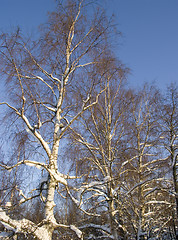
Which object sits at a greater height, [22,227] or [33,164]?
[33,164]

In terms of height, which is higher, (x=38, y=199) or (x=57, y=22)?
(x=57, y=22)

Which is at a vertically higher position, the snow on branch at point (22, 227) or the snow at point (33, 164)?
the snow at point (33, 164)

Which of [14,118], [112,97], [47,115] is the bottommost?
[14,118]

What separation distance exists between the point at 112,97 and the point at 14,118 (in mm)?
4362

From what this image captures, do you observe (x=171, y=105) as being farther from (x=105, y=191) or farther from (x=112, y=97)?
(x=105, y=191)

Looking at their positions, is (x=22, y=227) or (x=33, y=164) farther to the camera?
(x=33, y=164)

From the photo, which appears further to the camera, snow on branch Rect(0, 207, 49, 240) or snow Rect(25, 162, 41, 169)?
snow Rect(25, 162, 41, 169)

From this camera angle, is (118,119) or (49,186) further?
(118,119)

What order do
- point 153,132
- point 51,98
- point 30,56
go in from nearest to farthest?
point 30,56, point 51,98, point 153,132

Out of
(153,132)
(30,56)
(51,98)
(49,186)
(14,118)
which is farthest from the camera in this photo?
(153,132)

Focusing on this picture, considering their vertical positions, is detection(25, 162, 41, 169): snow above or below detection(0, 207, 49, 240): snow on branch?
above

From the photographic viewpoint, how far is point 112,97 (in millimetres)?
8406

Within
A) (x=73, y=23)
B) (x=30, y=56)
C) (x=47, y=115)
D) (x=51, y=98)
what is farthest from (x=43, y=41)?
(x=47, y=115)

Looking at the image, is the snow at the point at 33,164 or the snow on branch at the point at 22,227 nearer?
the snow on branch at the point at 22,227
